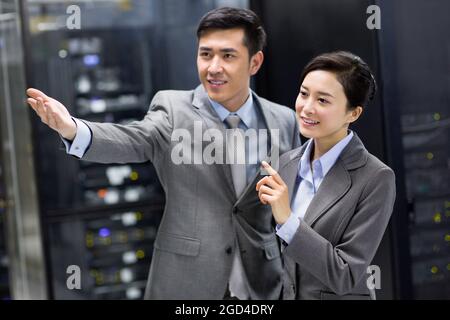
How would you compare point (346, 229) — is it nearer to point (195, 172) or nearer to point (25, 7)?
point (195, 172)

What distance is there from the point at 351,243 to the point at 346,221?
0.05 metres

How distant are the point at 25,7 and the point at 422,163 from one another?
7.24 ft

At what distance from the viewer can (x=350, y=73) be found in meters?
1.61

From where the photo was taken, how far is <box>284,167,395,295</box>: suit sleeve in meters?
1.63

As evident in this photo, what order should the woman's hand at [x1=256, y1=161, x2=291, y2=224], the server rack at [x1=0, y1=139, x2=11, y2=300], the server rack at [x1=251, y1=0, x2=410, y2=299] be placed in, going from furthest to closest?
the server rack at [x1=0, y1=139, x2=11, y2=300] < the server rack at [x1=251, y1=0, x2=410, y2=299] < the woman's hand at [x1=256, y1=161, x2=291, y2=224]

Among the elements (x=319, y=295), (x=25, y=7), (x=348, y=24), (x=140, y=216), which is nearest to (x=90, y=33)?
(x=25, y=7)

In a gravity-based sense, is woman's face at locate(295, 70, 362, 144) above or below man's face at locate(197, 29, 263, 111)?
below

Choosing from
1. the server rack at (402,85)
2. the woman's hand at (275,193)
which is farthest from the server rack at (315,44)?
the woman's hand at (275,193)

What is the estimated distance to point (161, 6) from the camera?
390 cm

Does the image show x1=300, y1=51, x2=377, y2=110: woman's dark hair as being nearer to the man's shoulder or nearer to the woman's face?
the woman's face

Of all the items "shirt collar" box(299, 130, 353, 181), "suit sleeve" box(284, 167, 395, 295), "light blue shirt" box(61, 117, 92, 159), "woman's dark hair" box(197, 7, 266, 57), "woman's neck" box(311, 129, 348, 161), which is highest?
"woman's dark hair" box(197, 7, 266, 57)

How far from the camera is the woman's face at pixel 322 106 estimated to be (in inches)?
63.0

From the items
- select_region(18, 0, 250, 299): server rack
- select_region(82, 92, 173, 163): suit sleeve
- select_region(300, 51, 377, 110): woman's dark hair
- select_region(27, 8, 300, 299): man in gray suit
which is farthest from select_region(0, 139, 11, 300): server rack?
select_region(300, 51, 377, 110): woman's dark hair

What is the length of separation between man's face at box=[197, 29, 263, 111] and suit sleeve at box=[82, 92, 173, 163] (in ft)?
0.50
